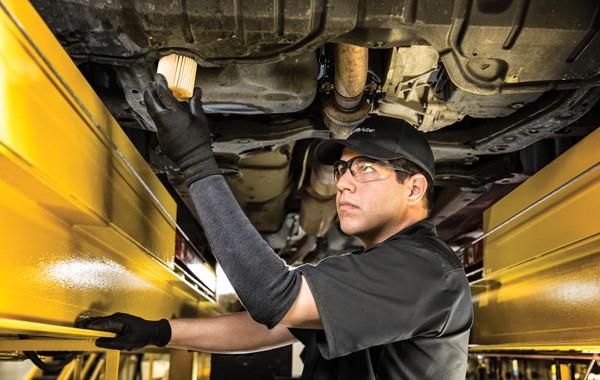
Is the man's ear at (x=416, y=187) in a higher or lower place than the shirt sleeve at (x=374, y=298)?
higher

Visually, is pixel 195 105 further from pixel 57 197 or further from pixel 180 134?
pixel 57 197

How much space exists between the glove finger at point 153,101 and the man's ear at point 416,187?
0.89 m

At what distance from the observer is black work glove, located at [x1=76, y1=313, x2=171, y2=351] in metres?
1.82

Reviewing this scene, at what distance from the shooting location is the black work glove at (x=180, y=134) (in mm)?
1568

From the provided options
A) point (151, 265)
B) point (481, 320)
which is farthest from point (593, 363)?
point (151, 265)

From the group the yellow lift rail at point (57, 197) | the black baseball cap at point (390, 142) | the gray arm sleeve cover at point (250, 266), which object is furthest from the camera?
the black baseball cap at point (390, 142)

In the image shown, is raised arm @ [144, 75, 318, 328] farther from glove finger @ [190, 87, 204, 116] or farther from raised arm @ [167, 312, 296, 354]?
raised arm @ [167, 312, 296, 354]

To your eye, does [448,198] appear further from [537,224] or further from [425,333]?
[425,333]

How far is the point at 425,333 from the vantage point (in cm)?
166

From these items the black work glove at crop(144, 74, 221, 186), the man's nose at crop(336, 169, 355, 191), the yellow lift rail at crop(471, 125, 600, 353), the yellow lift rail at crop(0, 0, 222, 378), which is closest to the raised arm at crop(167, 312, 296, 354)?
the yellow lift rail at crop(0, 0, 222, 378)

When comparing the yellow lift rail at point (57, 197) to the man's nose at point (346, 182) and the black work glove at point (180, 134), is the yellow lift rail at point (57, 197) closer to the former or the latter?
the black work glove at point (180, 134)

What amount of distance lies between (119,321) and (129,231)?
1.06ft

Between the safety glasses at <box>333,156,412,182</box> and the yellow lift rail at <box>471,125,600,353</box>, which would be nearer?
the safety glasses at <box>333,156,412,182</box>

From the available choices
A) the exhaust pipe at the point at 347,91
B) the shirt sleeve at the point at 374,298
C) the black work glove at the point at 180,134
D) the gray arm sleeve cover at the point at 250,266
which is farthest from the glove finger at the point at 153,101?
the exhaust pipe at the point at 347,91
